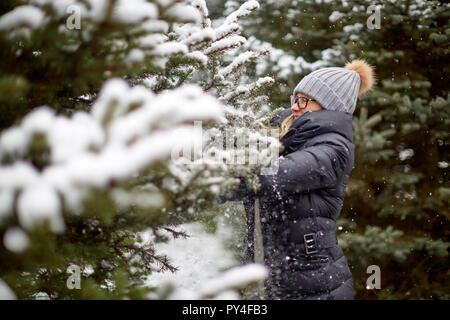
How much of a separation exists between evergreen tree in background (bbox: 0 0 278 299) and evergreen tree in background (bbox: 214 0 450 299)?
13.1 ft

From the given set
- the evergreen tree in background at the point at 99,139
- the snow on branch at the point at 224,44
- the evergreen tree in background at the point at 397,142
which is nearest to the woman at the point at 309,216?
the evergreen tree in background at the point at 99,139

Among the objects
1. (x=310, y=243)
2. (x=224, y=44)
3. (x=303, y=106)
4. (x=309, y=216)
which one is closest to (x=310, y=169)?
(x=309, y=216)

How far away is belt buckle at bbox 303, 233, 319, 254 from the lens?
2.31 meters

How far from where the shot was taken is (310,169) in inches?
84.3

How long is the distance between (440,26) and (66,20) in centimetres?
610

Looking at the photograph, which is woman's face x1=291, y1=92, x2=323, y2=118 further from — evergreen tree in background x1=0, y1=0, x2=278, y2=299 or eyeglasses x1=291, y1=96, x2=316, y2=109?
evergreen tree in background x1=0, y1=0, x2=278, y2=299

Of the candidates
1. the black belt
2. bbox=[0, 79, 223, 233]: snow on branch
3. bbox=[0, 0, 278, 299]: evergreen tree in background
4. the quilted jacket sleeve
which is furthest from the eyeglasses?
bbox=[0, 79, 223, 233]: snow on branch

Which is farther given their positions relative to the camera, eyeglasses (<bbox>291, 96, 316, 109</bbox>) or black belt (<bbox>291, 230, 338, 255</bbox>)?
eyeglasses (<bbox>291, 96, 316, 109</bbox>)

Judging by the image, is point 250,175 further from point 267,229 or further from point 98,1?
point 98,1

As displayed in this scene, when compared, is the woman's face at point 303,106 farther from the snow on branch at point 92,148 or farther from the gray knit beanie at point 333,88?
the snow on branch at point 92,148

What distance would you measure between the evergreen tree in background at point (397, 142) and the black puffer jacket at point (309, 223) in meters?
3.10
